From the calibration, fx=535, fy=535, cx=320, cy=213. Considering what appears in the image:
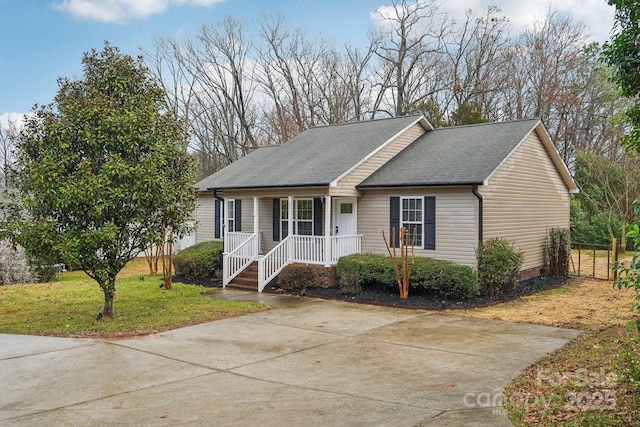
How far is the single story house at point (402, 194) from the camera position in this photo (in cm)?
1428

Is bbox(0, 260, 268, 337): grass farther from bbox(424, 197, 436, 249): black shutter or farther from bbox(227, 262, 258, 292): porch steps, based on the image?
bbox(424, 197, 436, 249): black shutter

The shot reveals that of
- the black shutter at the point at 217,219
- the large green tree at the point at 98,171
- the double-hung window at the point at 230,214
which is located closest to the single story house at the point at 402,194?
the double-hung window at the point at 230,214

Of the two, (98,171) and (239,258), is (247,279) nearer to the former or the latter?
(239,258)

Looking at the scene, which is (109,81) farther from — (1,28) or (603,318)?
(1,28)

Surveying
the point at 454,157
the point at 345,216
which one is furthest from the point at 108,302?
the point at 454,157

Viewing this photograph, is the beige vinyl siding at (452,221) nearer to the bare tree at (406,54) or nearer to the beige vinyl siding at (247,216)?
the beige vinyl siding at (247,216)

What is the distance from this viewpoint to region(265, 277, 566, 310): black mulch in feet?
41.8

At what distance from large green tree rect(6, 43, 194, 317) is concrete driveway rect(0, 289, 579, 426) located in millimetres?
1911

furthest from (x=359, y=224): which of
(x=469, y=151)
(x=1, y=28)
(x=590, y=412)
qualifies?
(x=1, y=28)

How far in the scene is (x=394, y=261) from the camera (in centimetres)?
1344

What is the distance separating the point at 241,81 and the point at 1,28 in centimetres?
1929

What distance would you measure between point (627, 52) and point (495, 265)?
752cm

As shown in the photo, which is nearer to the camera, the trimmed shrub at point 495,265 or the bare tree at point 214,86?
the trimmed shrub at point 495,265

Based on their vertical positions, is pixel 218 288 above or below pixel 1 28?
below
